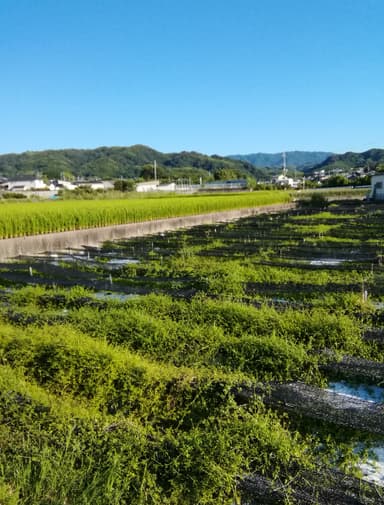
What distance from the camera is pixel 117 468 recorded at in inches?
106

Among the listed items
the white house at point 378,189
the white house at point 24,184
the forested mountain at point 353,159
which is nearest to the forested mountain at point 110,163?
the forested mountain at point 353,159

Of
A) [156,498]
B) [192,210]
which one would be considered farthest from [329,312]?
[192,210]

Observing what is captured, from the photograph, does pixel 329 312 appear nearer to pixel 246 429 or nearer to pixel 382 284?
pixel 382 284

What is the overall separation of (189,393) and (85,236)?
449 inches

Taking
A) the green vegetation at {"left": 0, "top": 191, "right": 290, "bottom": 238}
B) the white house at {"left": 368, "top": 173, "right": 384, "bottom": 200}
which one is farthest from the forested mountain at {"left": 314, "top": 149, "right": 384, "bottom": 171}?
the green vegetation at {"left": 0, "top": 191, "right": 290, "bottom": 238}

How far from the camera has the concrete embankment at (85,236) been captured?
476 inches

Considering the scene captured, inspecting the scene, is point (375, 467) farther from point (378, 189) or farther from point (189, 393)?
point (378, 189)

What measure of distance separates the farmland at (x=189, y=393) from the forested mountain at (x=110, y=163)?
106725 millimetres

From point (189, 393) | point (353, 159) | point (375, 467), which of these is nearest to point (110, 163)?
→ point (353, 159)

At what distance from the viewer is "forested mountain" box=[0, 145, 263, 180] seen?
128875mm

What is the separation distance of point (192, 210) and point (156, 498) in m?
20.6

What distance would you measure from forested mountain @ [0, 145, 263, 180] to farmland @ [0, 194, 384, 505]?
350ft

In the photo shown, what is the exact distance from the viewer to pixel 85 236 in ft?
47.3

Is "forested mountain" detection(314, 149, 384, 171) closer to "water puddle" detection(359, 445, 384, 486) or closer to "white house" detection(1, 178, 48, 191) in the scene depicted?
"white house" detection(1, 178, 48, 191)
